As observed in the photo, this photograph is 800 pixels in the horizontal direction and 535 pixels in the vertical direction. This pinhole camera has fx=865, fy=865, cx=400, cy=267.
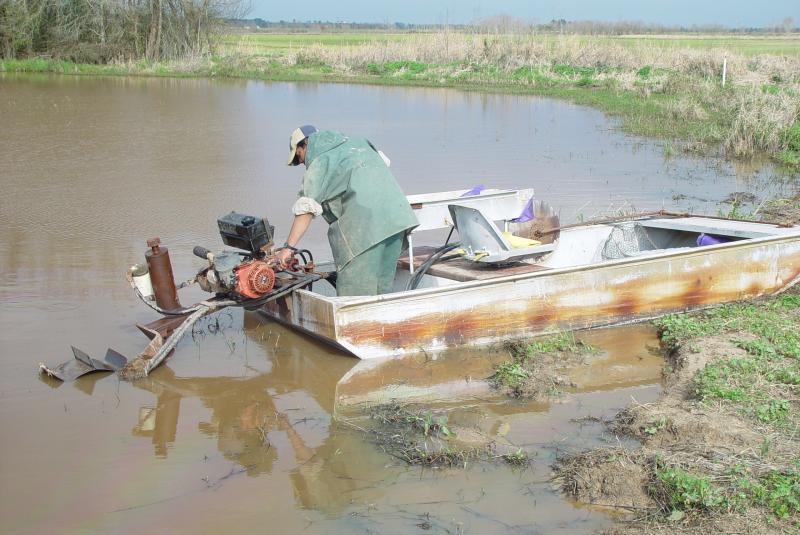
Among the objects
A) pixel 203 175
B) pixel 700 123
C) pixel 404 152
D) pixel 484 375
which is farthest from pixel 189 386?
pixel 700 123

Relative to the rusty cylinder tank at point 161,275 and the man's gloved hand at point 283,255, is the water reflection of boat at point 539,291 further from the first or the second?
the rusty cylinder tank at point 161,275

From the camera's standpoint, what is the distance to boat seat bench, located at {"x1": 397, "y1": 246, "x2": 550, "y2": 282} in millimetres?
6847

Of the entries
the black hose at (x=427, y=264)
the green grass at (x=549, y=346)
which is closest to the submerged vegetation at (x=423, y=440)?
the green grass at (x=549, y=346)

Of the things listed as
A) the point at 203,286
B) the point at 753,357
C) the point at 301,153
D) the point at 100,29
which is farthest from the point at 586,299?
the point at 100,29

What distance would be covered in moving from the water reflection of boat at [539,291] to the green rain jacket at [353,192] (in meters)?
0.50

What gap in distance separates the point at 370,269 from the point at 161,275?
58.6 inches

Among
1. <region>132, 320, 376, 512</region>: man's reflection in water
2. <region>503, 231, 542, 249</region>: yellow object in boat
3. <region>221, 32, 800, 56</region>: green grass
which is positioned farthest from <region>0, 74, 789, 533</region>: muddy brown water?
<region>221, 32, 800, 56</region>: green grass

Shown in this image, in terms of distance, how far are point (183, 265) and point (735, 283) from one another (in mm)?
5050

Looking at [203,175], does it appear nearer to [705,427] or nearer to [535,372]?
[535,372]

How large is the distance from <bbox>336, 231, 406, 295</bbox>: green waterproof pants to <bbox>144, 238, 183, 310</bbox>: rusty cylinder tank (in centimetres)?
121

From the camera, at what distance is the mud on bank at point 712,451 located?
12.9ft

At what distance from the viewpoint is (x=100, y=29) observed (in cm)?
3391

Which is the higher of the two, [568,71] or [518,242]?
[568,71]

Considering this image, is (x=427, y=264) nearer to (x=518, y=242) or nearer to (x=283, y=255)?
(x=518, y=242)
